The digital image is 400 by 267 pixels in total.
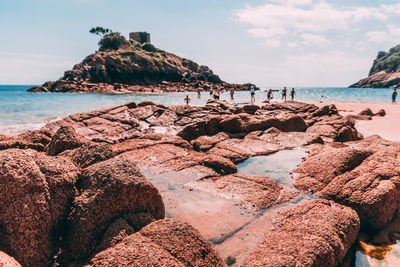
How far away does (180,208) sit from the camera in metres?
5.72

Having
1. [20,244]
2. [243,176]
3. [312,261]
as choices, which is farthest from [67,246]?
[243,176]

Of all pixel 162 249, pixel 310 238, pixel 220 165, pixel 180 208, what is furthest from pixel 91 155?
pixel 310 238

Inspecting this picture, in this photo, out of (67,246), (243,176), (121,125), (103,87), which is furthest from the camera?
(103,87)

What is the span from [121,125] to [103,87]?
54.5 metres

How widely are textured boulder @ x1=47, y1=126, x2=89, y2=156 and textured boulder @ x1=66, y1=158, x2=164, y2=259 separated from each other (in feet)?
13.1

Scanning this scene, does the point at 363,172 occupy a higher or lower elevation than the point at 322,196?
higher

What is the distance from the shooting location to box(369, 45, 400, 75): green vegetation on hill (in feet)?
430

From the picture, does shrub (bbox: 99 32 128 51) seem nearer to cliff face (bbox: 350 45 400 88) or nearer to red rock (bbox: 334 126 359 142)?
red rock (bbox: 334 126 359 142)

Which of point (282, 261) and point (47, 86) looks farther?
point (47, 86)

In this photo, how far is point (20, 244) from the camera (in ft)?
10.7

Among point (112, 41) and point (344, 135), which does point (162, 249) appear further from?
point (112, 41)

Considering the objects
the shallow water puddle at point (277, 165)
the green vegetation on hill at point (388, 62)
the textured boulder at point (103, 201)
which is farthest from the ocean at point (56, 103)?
the green vegetation on hill at point (388, 62)

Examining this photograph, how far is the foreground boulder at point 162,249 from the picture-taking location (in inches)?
120

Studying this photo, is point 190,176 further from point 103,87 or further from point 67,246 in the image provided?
point 103,87
